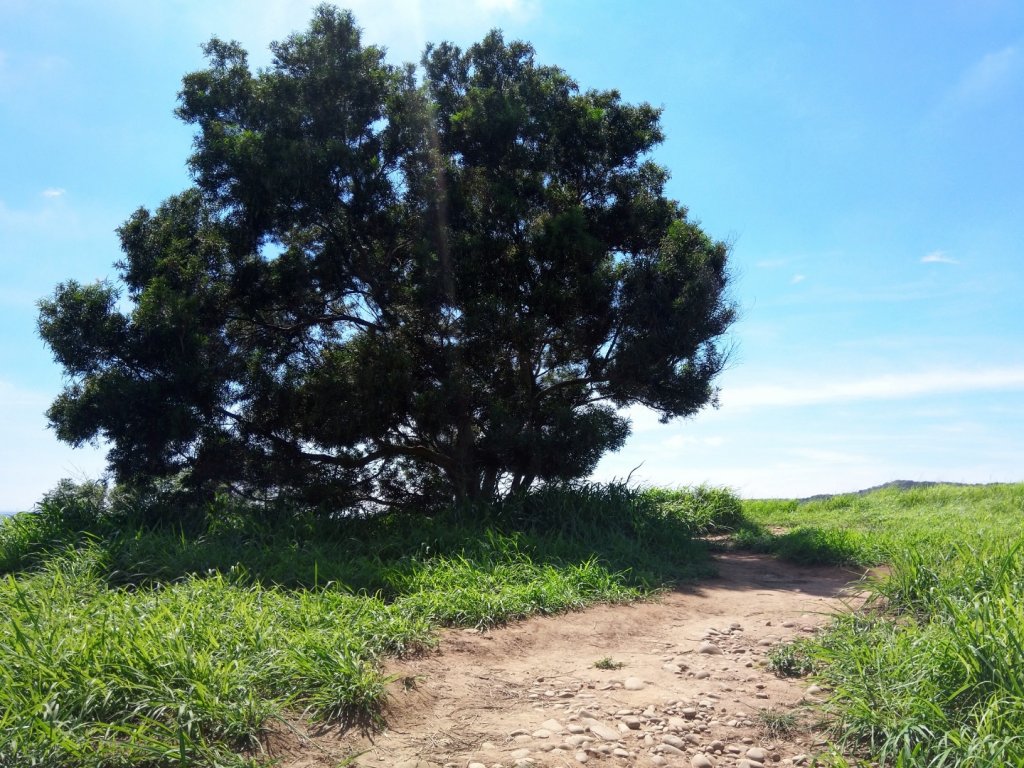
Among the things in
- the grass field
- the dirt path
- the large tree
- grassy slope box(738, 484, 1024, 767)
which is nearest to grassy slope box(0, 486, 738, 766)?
the grass field

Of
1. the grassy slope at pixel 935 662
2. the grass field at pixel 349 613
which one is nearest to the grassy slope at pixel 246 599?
the grass field at pixel 349 613

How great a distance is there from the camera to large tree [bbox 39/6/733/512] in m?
7.98

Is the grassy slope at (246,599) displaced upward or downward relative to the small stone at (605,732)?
upward

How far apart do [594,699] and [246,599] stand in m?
2.11

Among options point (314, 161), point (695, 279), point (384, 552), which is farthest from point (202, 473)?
point (695, 279)

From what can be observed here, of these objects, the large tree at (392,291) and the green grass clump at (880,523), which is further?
the large tree at (392,291)

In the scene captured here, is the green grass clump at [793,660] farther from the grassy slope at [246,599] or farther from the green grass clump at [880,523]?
the grassy slope at [246,599]

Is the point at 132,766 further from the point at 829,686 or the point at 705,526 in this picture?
the point at 705,526

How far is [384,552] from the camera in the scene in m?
6.60

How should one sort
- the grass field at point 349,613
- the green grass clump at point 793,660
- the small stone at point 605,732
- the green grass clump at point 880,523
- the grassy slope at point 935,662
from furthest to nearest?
the green grass clump at point 880,523 < the green grass clump at point 793,660 < the small stone at point 605,732 < the grass field at point 349,613 < the grassy slope at point 935,662

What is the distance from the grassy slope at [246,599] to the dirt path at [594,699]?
21 centimetres

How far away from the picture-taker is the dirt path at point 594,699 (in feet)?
10.3

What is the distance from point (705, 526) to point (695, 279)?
123 inches

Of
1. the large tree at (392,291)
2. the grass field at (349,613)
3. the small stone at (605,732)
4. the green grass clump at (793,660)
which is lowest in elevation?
the small stone at (605,732)
